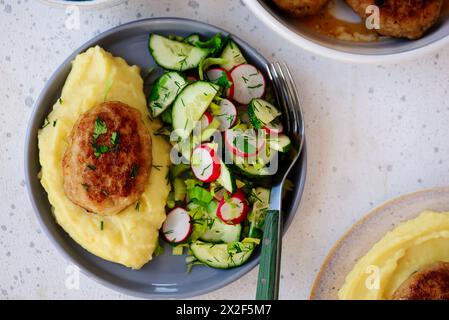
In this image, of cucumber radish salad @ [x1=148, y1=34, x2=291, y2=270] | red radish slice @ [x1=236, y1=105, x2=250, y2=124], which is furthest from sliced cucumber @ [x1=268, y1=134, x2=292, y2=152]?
red radish slice @ [x1=236, y1=105, x2=250, y2=124]

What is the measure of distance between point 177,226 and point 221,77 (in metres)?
0.59

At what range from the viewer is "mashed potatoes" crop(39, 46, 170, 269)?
7.40 feet

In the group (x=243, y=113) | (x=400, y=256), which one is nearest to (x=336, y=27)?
(x=243, y=113)

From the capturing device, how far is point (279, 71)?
225cm

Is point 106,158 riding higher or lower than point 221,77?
lower

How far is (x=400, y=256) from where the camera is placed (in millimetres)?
2152

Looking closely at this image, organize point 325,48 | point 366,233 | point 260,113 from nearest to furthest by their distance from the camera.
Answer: point 325,48 → point 260,113 → point 366,233

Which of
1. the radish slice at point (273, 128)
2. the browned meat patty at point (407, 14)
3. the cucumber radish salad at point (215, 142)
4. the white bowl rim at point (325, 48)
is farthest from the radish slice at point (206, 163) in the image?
the browned meat patty at point (407, 14)

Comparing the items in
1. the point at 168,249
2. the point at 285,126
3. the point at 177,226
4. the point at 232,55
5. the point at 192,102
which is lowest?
the point at 168,249

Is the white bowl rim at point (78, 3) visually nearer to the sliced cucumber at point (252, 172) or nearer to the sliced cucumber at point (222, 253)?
the sliced cucumber at point (252, 172)

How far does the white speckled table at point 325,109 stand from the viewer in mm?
2369

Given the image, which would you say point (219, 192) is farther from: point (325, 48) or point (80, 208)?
point (325, 48)

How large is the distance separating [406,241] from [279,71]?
2.54 ft
